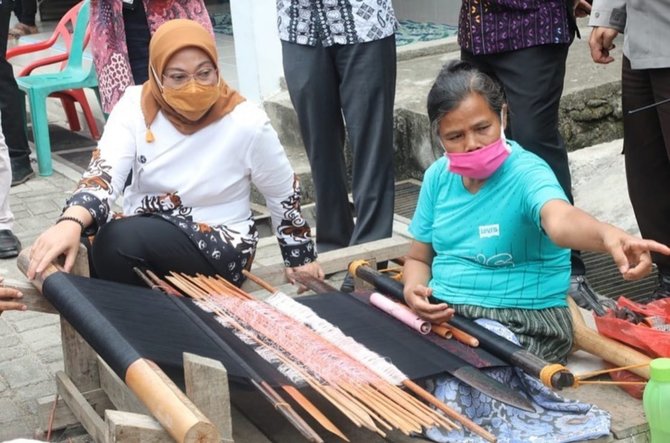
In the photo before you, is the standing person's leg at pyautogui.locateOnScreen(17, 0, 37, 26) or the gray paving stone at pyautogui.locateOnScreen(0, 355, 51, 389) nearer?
the gray paving stone at pyautogui.locateOnScreen(0, 355, 51, 389)

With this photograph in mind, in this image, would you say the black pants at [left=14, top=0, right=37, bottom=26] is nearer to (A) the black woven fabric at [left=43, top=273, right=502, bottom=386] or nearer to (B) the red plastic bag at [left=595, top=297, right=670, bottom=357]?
(A) the black woven fabric at [left=43, top=273, right=502, bottom=386]

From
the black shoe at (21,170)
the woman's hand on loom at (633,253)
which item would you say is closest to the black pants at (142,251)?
the woman's hand on loom at (633,253)

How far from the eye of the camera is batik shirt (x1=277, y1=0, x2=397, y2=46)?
14.1 feet

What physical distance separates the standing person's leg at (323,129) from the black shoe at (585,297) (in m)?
1.03

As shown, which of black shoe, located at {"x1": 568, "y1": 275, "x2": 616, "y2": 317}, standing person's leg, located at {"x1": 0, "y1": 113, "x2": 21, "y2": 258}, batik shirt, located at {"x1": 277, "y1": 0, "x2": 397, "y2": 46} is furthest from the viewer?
standing person's leg, located at {"x1": 0, "y1": 113, "x2": 21, "y2": 258}

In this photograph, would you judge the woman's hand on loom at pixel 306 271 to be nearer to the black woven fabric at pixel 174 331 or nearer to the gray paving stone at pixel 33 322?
the black woven fabric at pixel 174 331

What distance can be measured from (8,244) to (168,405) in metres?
3.08

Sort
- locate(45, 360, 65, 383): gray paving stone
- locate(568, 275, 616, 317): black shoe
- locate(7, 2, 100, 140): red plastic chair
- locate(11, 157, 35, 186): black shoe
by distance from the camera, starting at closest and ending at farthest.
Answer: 1. locate(568, 275, 616, 317): black shoe
2. locate(45, 360, 65, 383): gray paving stone
3. locate(11, 157, 35, 186): black shoe
4. locate(7, 2, 100, 140): red plastic chair

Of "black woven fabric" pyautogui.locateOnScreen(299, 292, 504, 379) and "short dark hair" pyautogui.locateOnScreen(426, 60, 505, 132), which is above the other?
"short dark hair" pyautogui.locateOnScreen(426, 60, 505, 132)

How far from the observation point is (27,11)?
12266 mm

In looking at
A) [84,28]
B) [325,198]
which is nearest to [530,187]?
[325,198]

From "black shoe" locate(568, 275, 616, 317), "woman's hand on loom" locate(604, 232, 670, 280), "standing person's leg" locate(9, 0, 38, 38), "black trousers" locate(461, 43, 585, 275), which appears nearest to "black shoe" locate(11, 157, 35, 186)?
"black trousers" locate(461, 43, 585, 275)

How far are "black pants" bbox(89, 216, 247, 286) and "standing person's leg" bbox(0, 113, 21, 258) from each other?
1778 millimetres

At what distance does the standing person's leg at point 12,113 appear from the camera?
6.26 m
